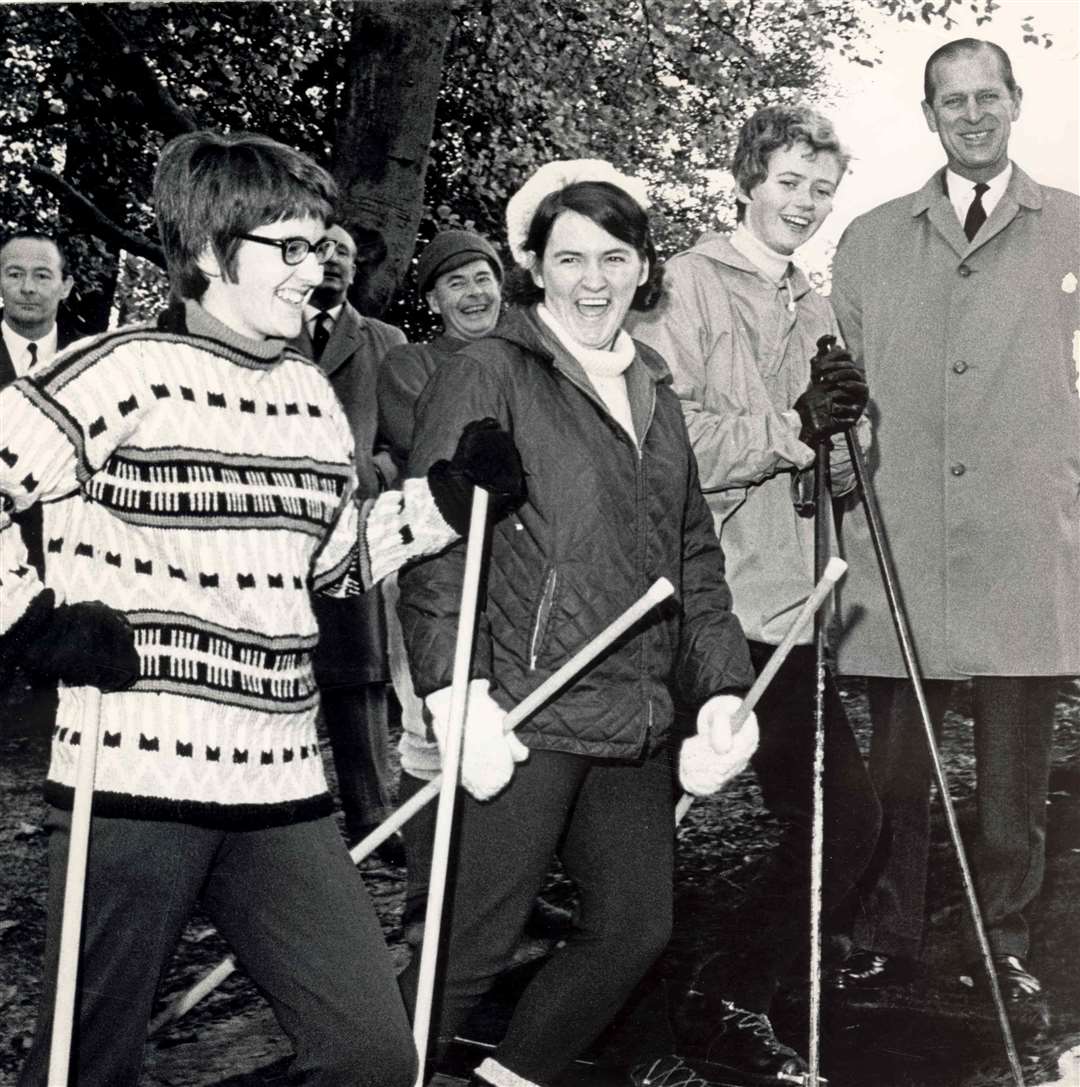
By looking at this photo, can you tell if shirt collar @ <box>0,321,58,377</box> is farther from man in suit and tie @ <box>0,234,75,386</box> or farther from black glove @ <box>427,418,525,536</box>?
black glove @ <box>427,418,525,536</box>

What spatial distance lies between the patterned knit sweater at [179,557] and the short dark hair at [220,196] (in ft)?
0.36

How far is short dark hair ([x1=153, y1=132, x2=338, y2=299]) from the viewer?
2348 millimetres

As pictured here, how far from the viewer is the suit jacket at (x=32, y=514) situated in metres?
3.09

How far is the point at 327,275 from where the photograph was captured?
4.48 metres

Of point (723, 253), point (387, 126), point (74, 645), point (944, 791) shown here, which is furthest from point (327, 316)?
point (74, 645)

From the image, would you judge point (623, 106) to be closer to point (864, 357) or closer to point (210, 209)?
point (864, 357)

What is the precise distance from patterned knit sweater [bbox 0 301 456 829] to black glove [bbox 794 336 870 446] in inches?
54.8

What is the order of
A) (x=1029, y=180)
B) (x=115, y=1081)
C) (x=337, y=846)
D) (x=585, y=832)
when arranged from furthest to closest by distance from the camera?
(x=1029, y=180) < (x=585, y=832) < (x=337, y=846) < (x=115, y=1081)

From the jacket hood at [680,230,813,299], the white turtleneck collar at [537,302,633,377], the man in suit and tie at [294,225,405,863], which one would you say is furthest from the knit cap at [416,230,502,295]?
the white turtleneck collar at [537,302,633,377]

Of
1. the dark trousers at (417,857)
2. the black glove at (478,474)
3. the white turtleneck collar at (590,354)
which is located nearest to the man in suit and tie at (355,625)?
the dark trousers at (417,857)

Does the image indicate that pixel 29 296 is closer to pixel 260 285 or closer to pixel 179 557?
pixel 260 285

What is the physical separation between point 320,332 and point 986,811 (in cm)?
226

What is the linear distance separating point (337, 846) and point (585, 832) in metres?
0.50

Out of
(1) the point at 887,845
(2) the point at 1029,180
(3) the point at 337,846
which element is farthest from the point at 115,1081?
(2) the point at 1029,180
